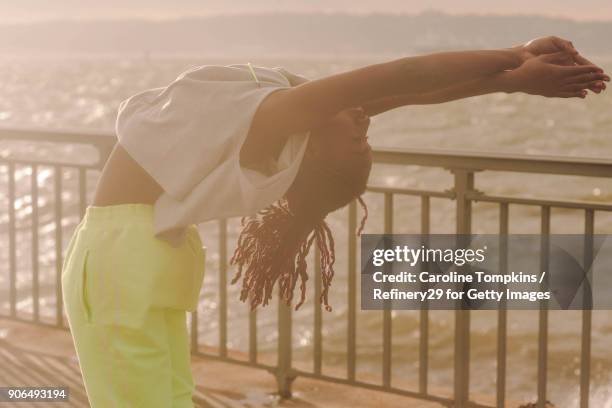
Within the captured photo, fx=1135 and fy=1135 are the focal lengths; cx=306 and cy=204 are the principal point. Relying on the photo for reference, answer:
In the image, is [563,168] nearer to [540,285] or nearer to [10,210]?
[540,285]

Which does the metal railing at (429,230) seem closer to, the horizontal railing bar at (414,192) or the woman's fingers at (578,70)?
the horizontal railing bar at (414,192)

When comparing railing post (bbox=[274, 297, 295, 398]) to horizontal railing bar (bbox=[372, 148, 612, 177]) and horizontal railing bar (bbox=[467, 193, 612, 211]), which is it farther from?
horizontal railing bar (bbox=[467, 193, 612, 211])

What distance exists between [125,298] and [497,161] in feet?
6.89

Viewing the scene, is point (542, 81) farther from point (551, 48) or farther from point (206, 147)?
point (206, 147)

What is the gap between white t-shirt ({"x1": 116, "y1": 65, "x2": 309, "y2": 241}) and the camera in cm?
224

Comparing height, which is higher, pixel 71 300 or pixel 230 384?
pixel 71 300

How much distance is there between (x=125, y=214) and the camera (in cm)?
237

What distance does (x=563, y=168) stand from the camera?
3949mm

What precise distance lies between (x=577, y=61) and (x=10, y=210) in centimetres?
422

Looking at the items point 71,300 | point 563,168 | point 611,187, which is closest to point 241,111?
point 71,300

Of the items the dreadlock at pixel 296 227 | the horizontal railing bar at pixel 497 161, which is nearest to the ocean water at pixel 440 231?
the horizontal railing bar at pixel 497 161
